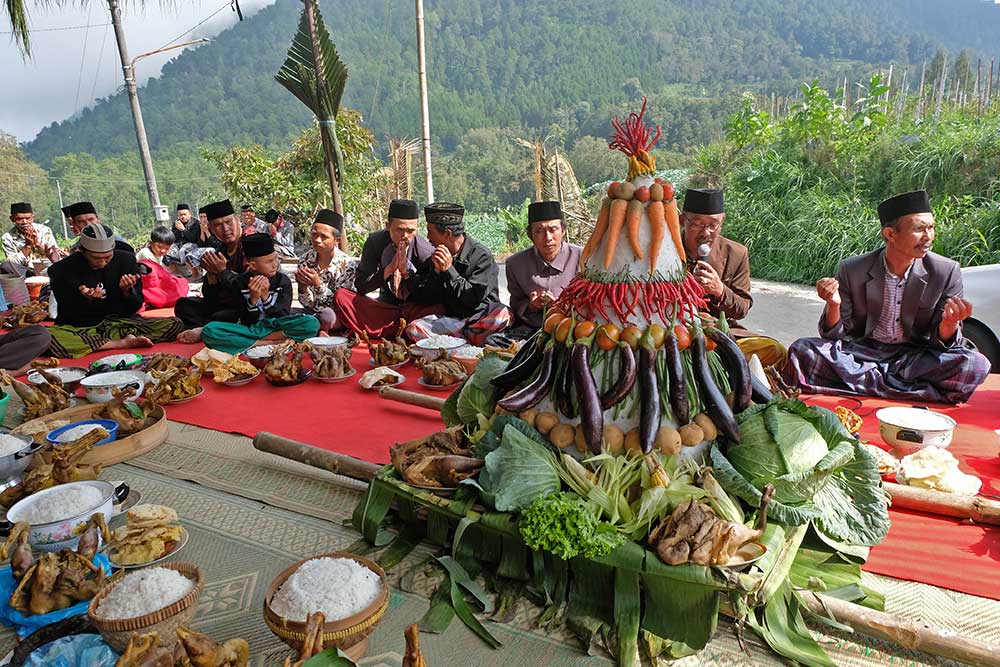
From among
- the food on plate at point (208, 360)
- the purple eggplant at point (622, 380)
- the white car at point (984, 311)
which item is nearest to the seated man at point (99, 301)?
the food on plate at point (208, 360)

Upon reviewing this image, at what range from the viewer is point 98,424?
10.9 ft

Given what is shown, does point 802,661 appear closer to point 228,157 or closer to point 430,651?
point 430,651

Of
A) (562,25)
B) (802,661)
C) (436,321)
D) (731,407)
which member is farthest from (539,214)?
(562,25)

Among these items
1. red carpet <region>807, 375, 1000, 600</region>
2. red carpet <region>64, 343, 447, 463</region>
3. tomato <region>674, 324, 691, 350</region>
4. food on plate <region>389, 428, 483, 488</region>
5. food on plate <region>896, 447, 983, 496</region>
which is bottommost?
red carpet <region>807, 375, 1000, 600</region>

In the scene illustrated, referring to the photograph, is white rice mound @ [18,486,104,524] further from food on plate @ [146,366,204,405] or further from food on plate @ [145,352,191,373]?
food on plate @ [145,352,191,373]

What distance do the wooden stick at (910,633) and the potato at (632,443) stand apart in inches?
28.2

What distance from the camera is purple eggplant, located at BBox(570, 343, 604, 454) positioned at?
217 centimetres

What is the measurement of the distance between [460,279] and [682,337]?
349cm

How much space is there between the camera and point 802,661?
182cm

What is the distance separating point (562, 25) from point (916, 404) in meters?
81.1

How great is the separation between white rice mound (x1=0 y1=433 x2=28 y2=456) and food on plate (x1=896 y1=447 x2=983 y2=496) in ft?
13.7

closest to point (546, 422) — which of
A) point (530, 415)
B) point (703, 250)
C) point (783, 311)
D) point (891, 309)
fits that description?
point (530, 415)

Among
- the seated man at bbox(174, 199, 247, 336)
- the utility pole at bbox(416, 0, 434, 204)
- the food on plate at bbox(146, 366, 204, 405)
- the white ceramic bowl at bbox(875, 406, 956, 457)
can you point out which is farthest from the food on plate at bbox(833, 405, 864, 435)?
the utility pole at bbox(416, 0, 434, 204)

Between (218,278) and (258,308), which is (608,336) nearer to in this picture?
(258,308)
